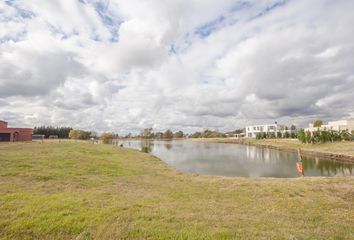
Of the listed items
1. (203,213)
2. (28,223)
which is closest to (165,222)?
(203,213)

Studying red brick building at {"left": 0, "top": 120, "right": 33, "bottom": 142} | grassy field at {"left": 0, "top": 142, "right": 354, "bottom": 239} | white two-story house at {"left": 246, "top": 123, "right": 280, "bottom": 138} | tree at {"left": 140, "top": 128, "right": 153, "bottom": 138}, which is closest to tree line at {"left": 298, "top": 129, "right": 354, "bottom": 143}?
grassy field at {"left": 0, "top": 142, "right": 354, "bottom": 239}

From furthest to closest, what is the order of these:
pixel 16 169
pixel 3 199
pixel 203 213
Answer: pixel 16 169, pixel 3 199, pixel 203 213

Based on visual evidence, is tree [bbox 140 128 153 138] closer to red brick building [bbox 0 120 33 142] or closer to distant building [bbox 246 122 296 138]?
distant building [bbox 246 122 296 138]

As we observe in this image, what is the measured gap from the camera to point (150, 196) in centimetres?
1028

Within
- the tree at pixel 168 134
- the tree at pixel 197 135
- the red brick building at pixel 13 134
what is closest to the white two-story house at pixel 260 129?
the tree at pixel 197 135

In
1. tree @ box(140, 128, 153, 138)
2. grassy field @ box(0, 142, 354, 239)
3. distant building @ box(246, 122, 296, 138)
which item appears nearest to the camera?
grassy field @ box(0, 142, 354, 239)

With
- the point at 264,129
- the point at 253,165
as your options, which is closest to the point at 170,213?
the point at 253,165

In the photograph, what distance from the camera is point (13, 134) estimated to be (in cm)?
5566

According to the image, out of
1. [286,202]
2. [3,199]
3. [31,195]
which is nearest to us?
[3,199]

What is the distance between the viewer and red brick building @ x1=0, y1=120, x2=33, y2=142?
53.7 meters

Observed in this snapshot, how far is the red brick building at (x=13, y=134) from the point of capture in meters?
53.7

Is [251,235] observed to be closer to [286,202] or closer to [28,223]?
[286,202]

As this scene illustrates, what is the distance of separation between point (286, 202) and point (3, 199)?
11.4 meters

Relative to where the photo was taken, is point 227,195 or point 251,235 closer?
point 251,235
